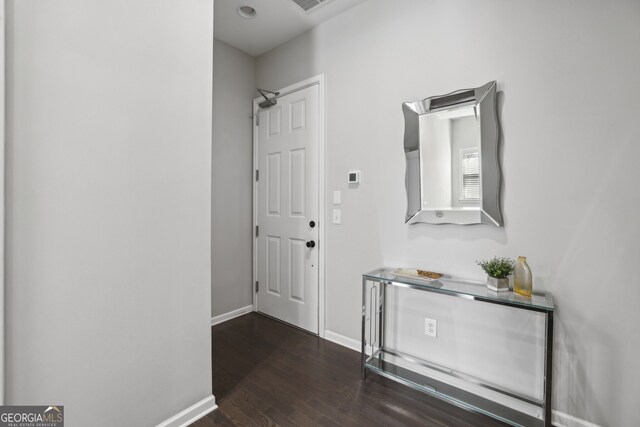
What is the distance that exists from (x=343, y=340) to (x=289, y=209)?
4.29ft

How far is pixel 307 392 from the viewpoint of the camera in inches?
74.8

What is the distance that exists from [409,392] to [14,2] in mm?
2747

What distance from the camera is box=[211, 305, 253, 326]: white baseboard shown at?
295 centimetres

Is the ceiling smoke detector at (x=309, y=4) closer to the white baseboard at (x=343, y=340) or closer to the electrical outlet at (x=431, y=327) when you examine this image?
the electrical outlet at (x=431, y=327)

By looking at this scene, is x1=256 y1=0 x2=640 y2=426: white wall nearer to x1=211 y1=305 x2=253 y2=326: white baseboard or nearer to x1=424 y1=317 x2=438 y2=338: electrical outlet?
x1=424 y1=317 x2=438 y2=338: electrical outlet

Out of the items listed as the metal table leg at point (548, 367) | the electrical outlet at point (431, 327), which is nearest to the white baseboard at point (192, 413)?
the electrical outlet at point (431, 327)

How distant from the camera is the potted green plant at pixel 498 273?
1.64m

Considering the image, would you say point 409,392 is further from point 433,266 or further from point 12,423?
point 12,423

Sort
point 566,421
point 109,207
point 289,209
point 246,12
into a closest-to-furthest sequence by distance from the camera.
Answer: point 109,207 → point 566,421 → point 246,12 → point 289,209

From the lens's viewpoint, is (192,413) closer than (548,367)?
No

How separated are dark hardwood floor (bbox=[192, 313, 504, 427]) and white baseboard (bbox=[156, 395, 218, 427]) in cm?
3

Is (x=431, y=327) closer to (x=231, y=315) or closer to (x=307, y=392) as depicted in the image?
(x=307, y=392)

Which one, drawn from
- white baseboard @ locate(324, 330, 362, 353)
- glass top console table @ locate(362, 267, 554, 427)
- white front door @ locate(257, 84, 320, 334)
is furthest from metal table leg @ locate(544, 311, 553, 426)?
white front door @ locate(257, 84, 320, 334)

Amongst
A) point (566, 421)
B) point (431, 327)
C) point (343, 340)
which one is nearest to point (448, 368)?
point (431, 327)
